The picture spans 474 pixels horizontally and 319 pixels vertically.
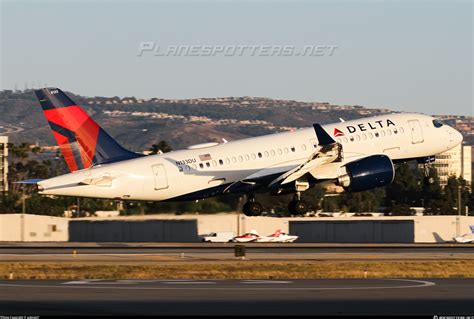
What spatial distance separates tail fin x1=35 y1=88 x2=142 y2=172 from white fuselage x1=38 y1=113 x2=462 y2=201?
1097 mm

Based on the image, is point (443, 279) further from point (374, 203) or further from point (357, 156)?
point (374, 203)

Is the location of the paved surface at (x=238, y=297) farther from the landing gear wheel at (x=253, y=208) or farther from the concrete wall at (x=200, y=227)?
the concrete wall at (x=200, y=227)

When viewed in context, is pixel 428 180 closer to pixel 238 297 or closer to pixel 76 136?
pixel 76 136

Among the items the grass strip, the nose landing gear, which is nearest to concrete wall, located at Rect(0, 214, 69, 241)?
the nose landing gear

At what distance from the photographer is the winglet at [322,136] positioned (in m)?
69.6

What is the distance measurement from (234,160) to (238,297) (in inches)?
1136

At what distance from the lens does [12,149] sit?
650ft

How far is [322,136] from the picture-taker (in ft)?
231

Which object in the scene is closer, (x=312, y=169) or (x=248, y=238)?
(x=312, y=169)

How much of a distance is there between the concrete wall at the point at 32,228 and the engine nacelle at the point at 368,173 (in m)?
49.2

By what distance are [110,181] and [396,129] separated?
21.3 m

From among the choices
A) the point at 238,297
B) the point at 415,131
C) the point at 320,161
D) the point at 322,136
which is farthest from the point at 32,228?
the point at 238,297

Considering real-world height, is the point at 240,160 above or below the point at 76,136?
below

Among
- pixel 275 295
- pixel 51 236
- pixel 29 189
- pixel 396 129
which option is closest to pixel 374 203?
pixel 29 189
